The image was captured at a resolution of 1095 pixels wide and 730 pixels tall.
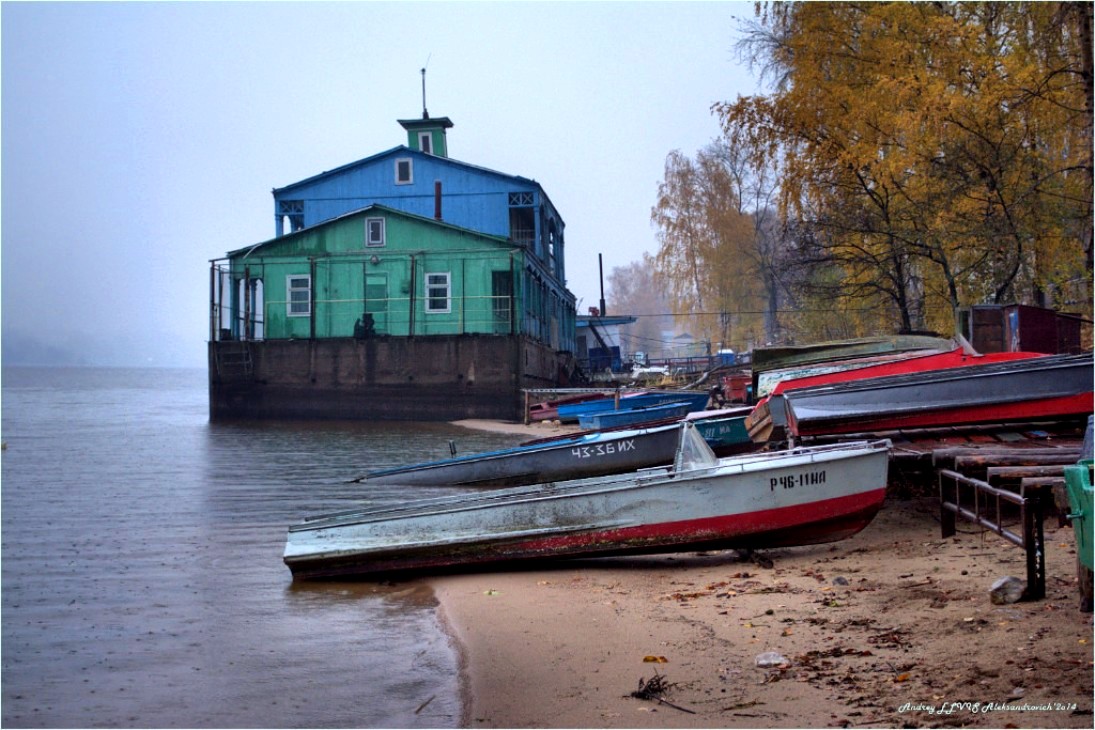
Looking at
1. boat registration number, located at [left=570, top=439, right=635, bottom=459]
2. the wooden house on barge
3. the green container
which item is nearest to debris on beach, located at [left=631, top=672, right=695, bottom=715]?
the green container

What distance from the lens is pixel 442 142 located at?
2047 inches

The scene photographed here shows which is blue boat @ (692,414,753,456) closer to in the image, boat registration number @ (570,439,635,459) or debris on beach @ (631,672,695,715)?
boat registration number @ (570,439,635,459)

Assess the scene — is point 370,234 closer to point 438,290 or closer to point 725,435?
point 438,290

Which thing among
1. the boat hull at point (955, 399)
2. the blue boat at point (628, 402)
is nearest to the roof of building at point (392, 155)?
the blue boat at point (628, 402)

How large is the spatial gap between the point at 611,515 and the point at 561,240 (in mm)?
49006

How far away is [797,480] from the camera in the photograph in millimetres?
9734

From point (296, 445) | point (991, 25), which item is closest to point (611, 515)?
point (991, 25)

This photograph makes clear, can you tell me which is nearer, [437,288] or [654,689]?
[654,689]

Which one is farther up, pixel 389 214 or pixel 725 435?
pixel 389 214

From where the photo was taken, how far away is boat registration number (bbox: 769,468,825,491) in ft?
31.9

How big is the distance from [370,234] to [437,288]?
3353 mm

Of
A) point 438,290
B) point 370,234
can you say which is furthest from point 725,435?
point 370,234

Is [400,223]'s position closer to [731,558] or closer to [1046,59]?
[1046,59]

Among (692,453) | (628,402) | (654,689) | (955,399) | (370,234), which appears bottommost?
(654,689)
